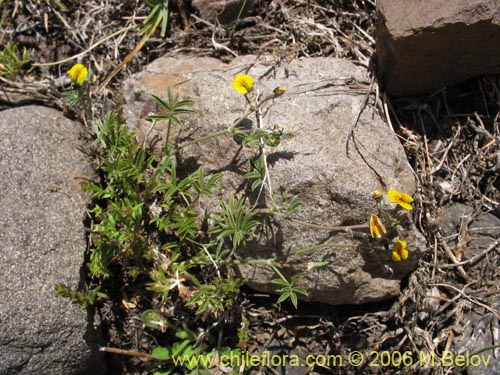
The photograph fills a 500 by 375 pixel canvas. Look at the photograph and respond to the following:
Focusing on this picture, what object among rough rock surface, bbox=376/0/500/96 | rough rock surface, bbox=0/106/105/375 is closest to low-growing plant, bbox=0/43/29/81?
rough rock surface, bbox=0/106/105/375

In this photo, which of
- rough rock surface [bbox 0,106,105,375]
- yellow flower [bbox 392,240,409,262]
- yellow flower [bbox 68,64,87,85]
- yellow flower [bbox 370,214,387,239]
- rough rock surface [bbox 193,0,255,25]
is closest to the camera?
yellow flower [bbox 370,214,387,239]

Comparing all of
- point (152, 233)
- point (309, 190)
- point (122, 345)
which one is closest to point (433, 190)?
point (309, 190)

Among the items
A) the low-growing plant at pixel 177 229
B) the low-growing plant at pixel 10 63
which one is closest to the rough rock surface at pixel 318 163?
the low-growing plant at pixel 177 229

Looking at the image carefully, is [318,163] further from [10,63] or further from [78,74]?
[10,63]

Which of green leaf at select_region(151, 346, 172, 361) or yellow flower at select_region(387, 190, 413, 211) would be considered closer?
yellow flower at select_region(387, 190, 413, 211)

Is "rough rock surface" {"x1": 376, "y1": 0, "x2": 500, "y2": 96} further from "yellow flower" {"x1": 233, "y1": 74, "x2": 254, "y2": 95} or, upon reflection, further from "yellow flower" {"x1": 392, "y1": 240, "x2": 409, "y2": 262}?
"yellow flower" {"x1": 392, "y1": 240, "x2": 409, "y2": 262}

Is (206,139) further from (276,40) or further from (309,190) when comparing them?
(276,40)

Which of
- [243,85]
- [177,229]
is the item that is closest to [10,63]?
[177,229]
